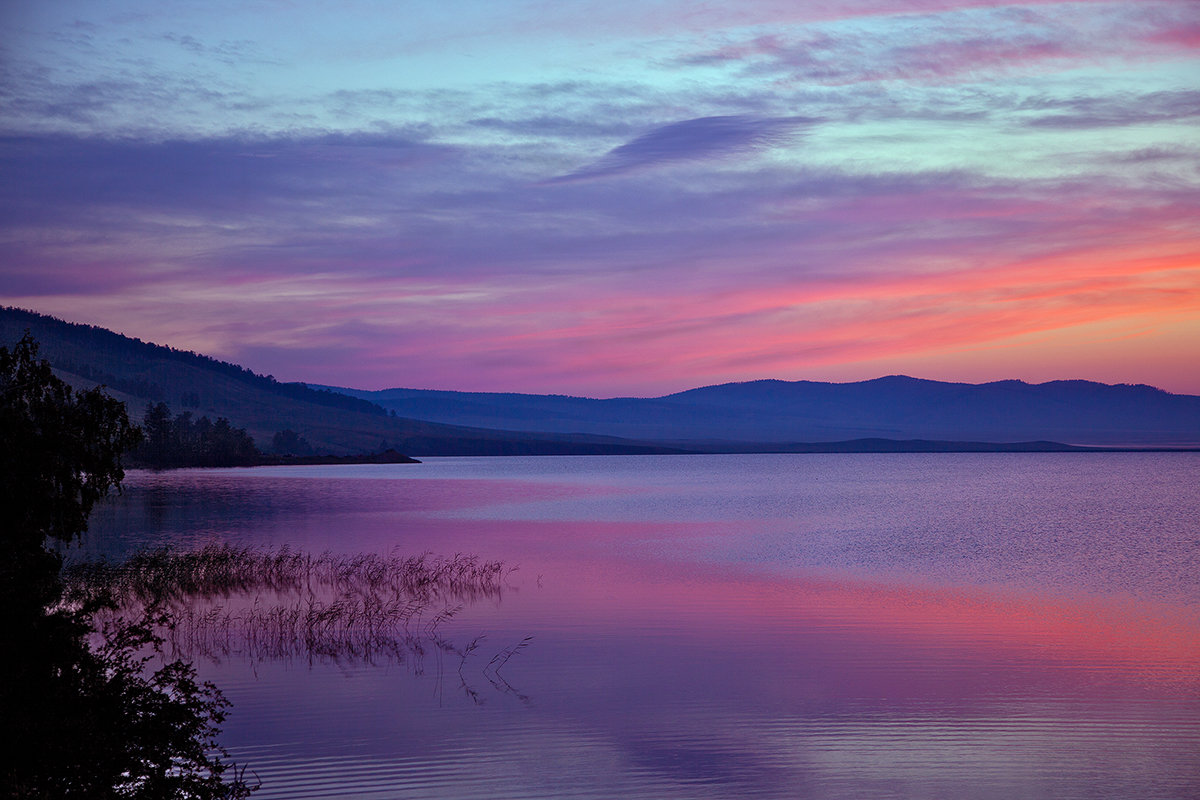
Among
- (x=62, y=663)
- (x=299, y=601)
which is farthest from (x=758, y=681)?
(x=299, y=601)

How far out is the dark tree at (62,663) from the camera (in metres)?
9.49

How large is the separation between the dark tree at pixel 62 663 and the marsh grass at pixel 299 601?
16.1 ft

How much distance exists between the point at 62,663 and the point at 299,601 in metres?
17.1

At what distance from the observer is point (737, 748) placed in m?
14.4

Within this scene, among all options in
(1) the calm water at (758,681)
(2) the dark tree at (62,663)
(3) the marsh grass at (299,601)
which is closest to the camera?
(2) the dark tree at (62,663)

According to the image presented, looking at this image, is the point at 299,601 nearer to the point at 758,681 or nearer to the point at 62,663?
the point at 758,681

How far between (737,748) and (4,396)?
10960 mm

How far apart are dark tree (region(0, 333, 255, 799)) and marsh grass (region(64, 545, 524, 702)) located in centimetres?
492

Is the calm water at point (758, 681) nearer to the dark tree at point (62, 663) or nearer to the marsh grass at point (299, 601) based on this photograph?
the marsh grass at point (299, 601)

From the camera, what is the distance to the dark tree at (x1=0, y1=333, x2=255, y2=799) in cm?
949

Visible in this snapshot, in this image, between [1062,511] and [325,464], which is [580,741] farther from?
[325,464]

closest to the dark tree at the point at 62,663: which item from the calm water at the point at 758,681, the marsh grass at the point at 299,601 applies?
the calm water at the point at 758,681

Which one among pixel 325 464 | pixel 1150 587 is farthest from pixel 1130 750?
pixel 325 464

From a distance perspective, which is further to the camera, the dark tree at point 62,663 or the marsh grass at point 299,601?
the marsh grass at point 299,601
